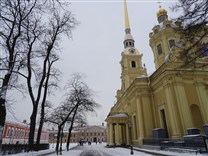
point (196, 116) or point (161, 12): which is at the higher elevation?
point (161, 12)

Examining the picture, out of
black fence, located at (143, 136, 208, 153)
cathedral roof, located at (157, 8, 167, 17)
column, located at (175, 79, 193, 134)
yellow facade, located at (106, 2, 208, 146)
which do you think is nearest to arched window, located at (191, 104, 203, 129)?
yellow facade, located at (106, 2, 208, 146)

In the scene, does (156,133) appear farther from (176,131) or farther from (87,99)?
(87,99)

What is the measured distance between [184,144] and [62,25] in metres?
15.7

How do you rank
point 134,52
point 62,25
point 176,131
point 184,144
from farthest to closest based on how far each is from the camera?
1. point 134,52
2. point 176,131
3. point 62,25
4. point 184,144

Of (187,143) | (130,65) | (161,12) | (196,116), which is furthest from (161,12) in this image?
(187,143)

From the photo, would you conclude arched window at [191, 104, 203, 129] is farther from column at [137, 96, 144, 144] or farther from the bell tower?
the bell tower

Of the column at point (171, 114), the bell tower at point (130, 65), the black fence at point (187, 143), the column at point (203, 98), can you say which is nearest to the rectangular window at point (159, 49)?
the bell tower at point (130, 65)

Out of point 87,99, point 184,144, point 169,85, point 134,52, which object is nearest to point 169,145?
point 184,144

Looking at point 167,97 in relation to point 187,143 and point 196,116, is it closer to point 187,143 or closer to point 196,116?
point 196,116

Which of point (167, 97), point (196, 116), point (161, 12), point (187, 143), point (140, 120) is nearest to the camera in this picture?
point (187, 143)

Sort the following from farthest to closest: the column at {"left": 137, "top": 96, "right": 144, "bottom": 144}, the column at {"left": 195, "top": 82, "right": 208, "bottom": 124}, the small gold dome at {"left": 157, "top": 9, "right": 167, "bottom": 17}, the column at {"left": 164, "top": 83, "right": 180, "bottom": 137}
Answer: the small gold dome at {"left": 157, "top": 9, "right": 167, "bottom": 17}, the column at {"left": 137, "top": 96, "right": 144, "bottom": 144}, the column at {"left": 195, "top": 82, "right": 208, "bottom": 124}, the column at {"left": 164, "top": 83, "right": 180, "bottom": 137}

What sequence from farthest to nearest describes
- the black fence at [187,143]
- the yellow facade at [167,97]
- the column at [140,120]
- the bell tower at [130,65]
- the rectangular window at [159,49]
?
the bell tower at [130,65]
the rectangular window at [159,49]
the column at [140,120]
the yellow facade at [167,97]
the black fence at [187,143]

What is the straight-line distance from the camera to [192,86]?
22281 millimetres

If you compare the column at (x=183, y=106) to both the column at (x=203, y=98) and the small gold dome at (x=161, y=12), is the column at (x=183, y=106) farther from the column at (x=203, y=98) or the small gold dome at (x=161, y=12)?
the small gold dome at (x=161, y=12)
